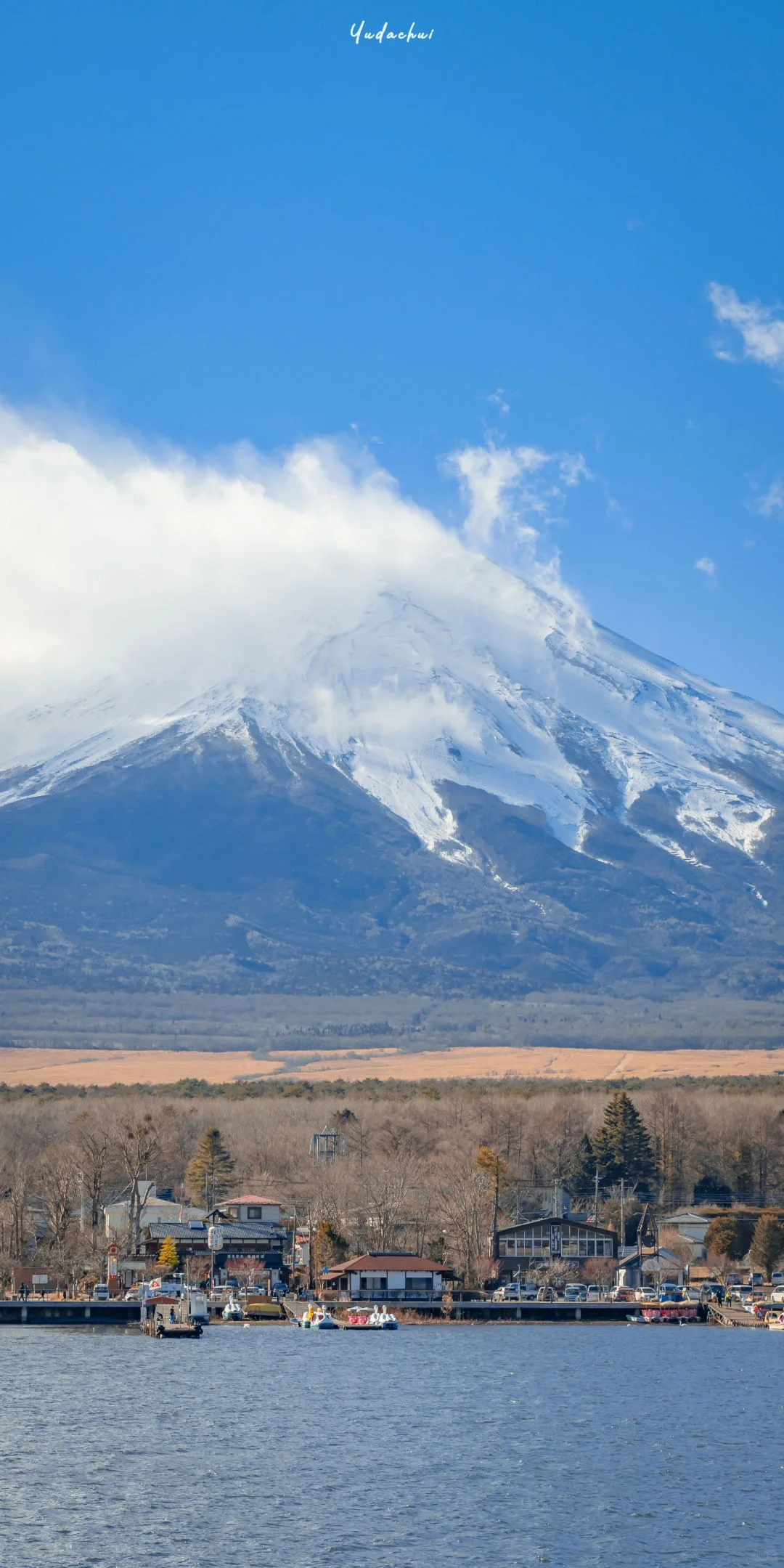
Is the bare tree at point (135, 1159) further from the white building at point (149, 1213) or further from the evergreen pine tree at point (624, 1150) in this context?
the evergreen pine tree at point (624, 1150)

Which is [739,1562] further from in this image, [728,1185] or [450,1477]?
[728,1185]

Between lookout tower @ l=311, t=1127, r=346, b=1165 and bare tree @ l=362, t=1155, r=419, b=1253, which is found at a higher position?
lookout tower @ l=311, t=1127, r=346, b=1165

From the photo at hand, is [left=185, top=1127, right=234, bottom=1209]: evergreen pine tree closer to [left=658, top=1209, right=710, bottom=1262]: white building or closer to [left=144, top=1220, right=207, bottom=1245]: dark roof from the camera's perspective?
[left=144, top=1220, right=207, bottom=1245]: dark roof

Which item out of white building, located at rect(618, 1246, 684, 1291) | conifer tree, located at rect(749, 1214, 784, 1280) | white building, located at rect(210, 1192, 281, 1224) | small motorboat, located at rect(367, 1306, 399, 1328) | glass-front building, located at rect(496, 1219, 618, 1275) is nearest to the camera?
small motorboat, located at rect(367, 1306, 399, 1328)

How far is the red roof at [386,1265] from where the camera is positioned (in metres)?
108

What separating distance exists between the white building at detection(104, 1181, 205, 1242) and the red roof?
60.0 feet

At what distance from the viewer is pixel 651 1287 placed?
388ft

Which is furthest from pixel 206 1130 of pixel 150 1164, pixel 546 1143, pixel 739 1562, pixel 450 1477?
pixel 739 1562

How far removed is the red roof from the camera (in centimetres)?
10775

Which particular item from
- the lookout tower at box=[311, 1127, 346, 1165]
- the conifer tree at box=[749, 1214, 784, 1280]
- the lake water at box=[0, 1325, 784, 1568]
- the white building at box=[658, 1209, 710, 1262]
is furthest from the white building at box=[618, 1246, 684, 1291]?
the lake water at box=[0, 1325, 784, 1568]

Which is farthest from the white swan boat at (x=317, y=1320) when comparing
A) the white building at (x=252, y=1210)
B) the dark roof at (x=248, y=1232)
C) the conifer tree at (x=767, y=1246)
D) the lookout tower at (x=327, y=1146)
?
the lookout tower at (x=327, y=1146)

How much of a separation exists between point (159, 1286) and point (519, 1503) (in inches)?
2451

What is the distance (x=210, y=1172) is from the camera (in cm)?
14050

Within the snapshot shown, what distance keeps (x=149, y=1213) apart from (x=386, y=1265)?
78.0ft
